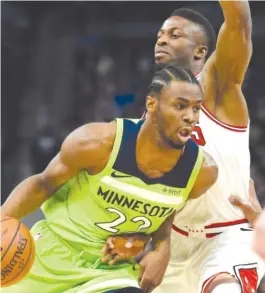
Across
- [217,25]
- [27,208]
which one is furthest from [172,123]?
[217,25]

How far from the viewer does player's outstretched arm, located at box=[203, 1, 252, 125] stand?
3643 mm

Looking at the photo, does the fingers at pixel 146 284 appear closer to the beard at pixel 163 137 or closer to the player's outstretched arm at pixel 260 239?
the beard at pixel 163 137

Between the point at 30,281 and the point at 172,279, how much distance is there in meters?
0.81

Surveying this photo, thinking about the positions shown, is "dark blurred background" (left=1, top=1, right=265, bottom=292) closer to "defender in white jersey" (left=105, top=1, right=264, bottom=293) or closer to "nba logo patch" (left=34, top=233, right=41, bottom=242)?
"defender in white jersey" (left=105, top=1, right=264, bottom=293)

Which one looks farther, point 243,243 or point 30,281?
point 243,243

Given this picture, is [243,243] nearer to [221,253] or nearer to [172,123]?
[221,253]

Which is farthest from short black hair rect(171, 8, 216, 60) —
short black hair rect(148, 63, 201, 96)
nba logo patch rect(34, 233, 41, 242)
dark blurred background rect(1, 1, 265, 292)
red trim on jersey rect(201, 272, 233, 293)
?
dark blurred background rect(1, 1, 265, 292)

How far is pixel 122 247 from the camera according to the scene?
136 inches

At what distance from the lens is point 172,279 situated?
394 centimetres

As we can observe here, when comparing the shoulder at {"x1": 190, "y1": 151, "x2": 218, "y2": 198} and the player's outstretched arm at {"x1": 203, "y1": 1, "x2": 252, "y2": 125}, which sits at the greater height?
the player's outstretched arm at {"x1": 203, "y1": 1, "x2": 252, "y2": 125}

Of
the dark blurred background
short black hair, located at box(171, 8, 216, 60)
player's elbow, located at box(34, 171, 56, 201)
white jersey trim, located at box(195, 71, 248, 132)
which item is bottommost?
the dark blurred background

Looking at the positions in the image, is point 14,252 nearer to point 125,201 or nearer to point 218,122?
point 125,201

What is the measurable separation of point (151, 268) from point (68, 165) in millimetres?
608

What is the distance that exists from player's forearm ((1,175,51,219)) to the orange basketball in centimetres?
9
